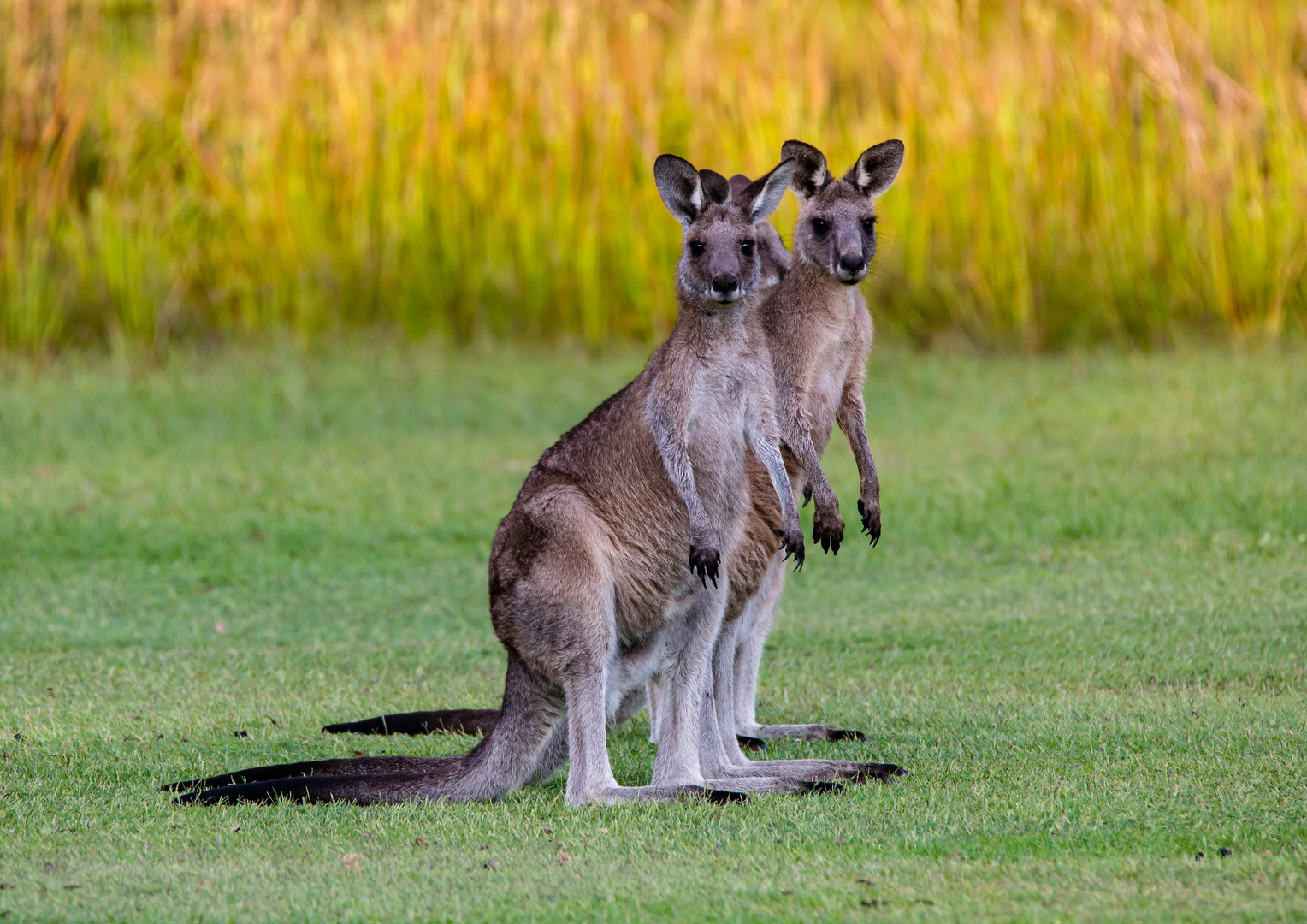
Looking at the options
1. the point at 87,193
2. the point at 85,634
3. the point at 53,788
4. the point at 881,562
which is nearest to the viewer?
the point at 53,788

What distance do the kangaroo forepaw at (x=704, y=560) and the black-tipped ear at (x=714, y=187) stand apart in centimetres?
81

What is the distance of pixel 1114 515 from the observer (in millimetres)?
6363

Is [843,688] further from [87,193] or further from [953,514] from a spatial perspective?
[87,193]

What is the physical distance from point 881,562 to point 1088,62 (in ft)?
14.2

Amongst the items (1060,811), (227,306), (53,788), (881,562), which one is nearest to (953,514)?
(881,562)

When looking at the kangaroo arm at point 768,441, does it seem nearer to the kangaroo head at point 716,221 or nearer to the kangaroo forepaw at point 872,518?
the kangaroo head at point 716,221

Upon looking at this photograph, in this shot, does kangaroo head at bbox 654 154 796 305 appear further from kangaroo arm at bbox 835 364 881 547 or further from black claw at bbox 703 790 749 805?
black claw at bbox 703 790 749 805

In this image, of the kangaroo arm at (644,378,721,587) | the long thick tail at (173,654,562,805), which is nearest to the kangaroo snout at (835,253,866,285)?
the kangaroo arm at (644,378,721,587)

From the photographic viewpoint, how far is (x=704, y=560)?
11.2ft

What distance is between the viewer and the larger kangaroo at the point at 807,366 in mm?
3975

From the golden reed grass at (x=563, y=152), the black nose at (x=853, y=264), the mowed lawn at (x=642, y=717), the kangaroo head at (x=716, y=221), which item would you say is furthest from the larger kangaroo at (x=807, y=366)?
the golden reed grass at (x=563, y=152)

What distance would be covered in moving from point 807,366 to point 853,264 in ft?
0.91

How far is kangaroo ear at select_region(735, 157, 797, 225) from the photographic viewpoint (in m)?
3.73

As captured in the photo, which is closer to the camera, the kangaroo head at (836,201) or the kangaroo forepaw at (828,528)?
the kangaroo forepaw at (828,528)
